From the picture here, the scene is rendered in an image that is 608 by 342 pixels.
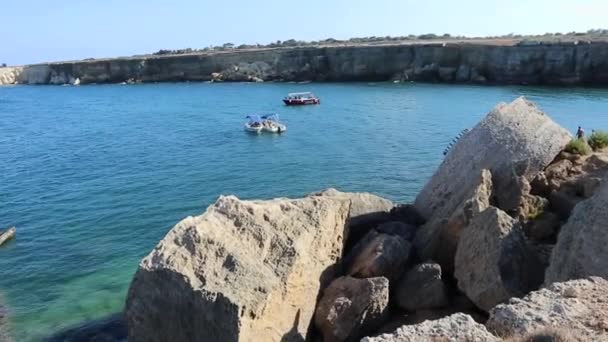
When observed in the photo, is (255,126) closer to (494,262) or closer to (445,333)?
(494,262)

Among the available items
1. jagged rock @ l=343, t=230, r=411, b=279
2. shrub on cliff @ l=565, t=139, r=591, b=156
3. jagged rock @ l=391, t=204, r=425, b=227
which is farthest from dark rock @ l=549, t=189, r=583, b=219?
jagged rock @ l=343, t=230, r=411, b=279

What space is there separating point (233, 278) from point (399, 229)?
188 inches

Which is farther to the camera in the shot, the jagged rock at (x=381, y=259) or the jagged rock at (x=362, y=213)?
the jagged rock at (x=362, y=213)

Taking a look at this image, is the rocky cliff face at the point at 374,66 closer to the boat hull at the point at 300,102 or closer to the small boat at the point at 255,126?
the boat hull at the point at 300,102

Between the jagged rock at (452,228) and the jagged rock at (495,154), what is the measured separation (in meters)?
0.38

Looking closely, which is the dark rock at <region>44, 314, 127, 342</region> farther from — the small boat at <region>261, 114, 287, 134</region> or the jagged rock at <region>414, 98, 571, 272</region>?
the small boat at <region>261, 114, 287, 134</region>

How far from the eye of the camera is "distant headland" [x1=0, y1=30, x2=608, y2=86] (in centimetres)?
7369

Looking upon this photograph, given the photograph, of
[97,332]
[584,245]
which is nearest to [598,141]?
[584,245]

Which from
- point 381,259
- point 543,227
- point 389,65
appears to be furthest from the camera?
point 389,65

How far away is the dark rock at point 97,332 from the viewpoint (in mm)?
14703

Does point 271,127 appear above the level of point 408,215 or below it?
below

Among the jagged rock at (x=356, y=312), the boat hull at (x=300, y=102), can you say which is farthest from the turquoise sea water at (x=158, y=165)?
the jagged rock at (x=356, y=312)

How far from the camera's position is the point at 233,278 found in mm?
9234

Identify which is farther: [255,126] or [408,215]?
[255,126]
